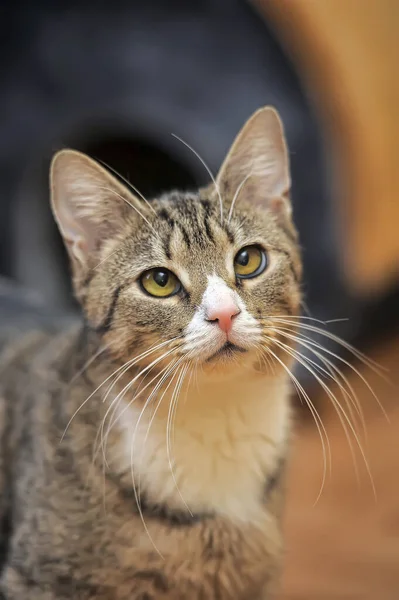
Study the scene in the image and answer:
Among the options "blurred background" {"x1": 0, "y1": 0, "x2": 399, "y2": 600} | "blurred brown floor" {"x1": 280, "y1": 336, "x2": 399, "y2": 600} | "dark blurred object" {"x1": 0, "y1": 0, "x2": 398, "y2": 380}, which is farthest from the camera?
"dark blurred object" {"x1": 0, "y1": 0, "x2": 398, "y2": 380}

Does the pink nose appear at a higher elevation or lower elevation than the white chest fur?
higher

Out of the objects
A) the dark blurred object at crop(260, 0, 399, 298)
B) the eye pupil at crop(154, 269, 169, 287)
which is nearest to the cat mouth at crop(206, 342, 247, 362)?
the eye pupil at crop(154, 269, 169, 287)

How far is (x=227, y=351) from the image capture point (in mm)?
826

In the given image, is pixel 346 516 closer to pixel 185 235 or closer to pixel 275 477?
pixel 275 477

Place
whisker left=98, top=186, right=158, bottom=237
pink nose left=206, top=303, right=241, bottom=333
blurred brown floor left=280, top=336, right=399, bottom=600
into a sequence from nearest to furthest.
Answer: pink nose left=206, top=303, right=241, bottom=333 → whisker left=98, top=186, right=158, bottom=237 → blurred brown floor left=280, top=336, right=399, bottom=600

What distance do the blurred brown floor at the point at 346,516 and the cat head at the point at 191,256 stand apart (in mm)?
Result: 363

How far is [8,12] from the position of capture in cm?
189

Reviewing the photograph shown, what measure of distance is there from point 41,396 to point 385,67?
0.87m

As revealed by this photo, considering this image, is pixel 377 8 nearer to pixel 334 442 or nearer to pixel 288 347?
pixel 288 347

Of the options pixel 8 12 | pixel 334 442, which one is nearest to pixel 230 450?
pixel 334 442

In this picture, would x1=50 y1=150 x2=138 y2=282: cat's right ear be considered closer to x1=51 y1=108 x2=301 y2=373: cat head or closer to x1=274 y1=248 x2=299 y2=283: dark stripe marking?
x1=51 y1=108 x2=301 y2=373: cat head

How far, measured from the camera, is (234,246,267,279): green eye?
2.91ft

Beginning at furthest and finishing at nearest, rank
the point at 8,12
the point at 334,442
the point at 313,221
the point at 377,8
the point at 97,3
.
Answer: the point at 8,12
the point at 97,3
the point at 313,221
the point at 334,442
the point at 377,8

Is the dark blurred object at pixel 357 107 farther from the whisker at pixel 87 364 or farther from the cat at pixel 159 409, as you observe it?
the whisker at pixel 87 364
